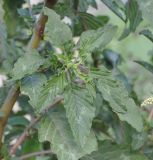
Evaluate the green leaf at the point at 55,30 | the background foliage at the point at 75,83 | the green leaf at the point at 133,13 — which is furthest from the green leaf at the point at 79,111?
the green leaf at the point at 133,13

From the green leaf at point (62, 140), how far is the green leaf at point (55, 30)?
6.5 inches

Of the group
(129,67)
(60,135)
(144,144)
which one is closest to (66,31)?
(60,135)

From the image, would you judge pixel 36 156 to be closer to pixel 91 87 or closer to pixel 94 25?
pixel 94 25

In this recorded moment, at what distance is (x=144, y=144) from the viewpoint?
1181 mm

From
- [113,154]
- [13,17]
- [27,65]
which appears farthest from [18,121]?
[27,65]

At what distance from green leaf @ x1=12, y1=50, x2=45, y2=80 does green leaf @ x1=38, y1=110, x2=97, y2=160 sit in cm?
13

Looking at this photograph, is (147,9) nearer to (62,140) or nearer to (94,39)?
(94,39)

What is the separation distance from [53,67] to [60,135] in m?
0.13

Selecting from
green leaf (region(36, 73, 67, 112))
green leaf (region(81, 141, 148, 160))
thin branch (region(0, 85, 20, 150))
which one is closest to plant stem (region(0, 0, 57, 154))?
thin branch (region(0, 85, 20, 150))

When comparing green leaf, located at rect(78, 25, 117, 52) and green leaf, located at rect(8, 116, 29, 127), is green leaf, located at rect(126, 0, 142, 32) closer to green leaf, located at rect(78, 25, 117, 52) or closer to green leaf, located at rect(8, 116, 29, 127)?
green leaf, located at rect(78, 25, 117, 52)

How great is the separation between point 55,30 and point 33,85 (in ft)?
0.35

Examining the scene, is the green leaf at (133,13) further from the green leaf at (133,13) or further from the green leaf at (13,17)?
the green leaf at (13,17)

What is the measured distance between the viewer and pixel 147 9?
0.88 meters

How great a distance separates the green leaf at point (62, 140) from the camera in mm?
954
